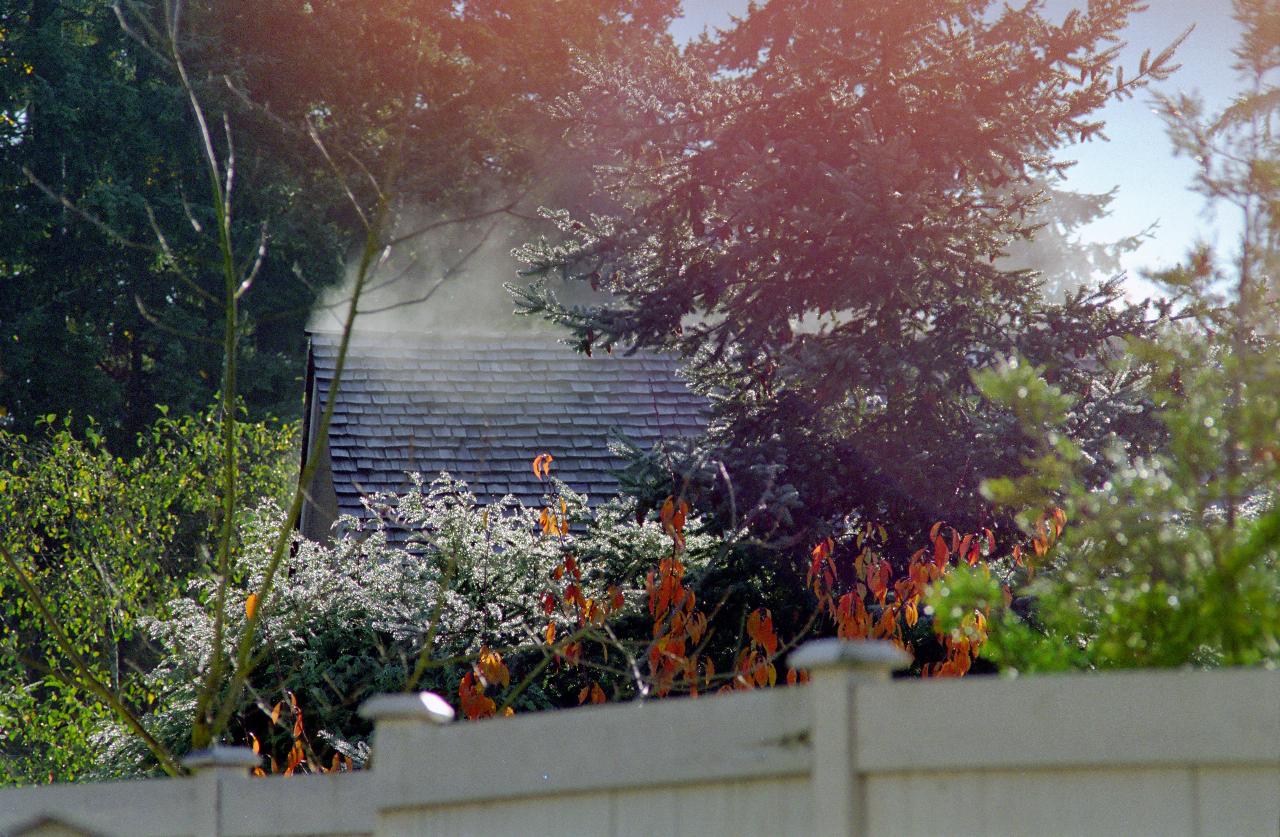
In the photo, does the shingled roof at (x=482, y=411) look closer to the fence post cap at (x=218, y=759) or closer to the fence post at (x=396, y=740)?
the fence post cap at (x=218, y=759)

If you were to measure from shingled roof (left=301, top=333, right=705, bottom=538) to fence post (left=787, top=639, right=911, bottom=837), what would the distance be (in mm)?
8368

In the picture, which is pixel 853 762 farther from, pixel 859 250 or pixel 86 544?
pixel 86 544

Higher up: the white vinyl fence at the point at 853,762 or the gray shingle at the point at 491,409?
the gray shingle at the point at 491,409

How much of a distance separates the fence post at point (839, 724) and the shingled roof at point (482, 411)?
837 centimetres

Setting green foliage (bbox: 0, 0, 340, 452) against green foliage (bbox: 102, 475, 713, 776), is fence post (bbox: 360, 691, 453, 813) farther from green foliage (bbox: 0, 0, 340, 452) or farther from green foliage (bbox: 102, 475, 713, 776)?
green foliage (bbox: 0, 0, 340, 452)

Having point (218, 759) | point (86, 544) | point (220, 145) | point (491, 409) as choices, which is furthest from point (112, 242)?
point (218, 759)

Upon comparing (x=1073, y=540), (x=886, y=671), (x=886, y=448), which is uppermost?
(x=886, y=448)

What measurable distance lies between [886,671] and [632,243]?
7079mm

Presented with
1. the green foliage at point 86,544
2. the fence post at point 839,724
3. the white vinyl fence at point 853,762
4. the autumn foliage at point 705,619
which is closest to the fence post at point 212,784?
the white vinyl fence at point 853,762

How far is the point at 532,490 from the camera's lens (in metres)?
11.3

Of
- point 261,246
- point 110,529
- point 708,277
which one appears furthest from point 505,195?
point 261,246

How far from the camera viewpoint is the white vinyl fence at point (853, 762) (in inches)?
88.7

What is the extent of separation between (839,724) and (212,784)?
5.74 feet

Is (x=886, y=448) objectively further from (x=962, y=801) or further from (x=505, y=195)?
(x=505, y=195)
